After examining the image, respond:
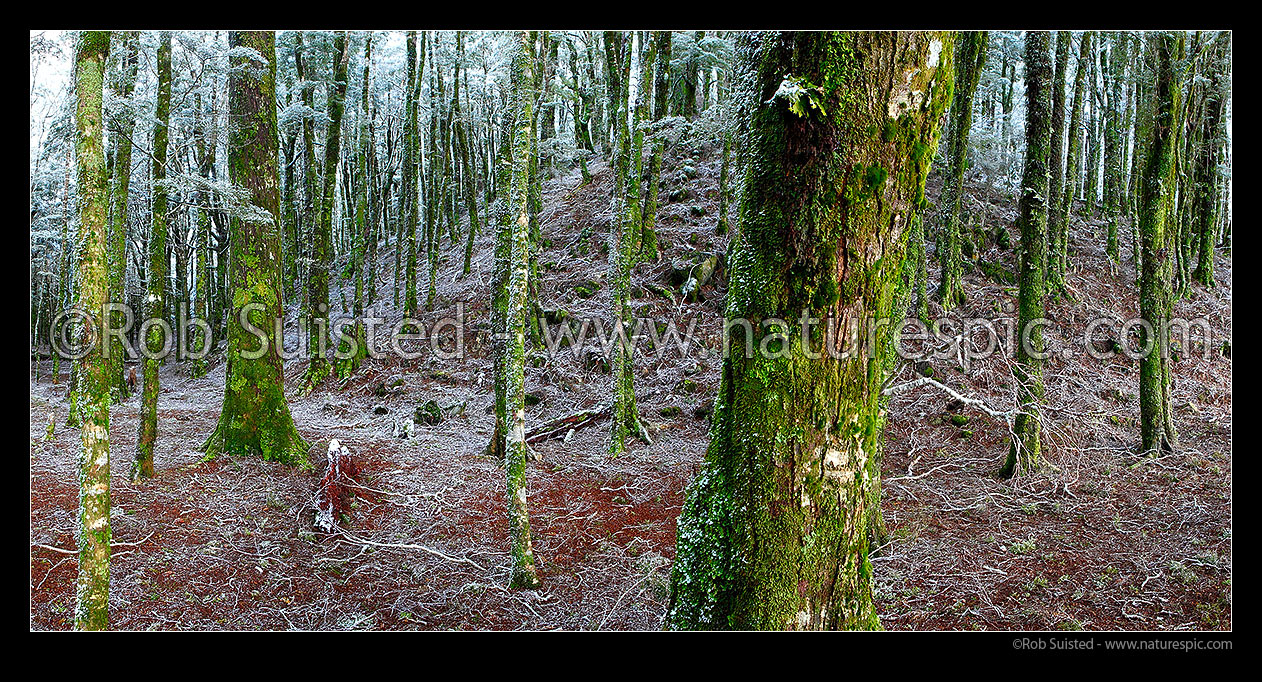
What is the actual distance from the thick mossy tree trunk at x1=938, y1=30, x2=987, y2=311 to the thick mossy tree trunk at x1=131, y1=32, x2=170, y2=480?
1025 cm

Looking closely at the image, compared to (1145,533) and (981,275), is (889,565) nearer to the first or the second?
(1145,533)

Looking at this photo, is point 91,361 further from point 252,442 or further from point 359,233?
point 359,233

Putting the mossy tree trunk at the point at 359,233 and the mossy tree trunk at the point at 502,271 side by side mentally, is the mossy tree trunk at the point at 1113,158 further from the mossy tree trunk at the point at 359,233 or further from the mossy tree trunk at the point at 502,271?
the mossy tree trunk at the point at 359,233

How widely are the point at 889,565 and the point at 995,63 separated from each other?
15.9 metres

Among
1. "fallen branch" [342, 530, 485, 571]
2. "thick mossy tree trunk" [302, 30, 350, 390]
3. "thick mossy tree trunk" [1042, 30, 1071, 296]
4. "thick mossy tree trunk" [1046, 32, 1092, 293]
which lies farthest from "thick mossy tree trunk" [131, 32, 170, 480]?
"thick mossy tree trunk" [1046, 32, 1092, 293]

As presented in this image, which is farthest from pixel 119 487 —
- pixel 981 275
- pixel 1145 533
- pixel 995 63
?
pixel 995 63

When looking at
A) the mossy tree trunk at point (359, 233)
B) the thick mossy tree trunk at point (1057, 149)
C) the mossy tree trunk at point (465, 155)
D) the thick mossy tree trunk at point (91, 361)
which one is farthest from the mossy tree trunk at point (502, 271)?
the mossy tree trunk at point (465, 155)

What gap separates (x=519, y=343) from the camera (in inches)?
222

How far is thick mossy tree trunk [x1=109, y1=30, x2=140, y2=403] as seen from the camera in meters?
5.99

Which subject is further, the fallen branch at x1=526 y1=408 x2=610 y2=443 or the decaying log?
the fallen branch at x1=526 y1=408 x2=610 y2=443

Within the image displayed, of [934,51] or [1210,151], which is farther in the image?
[1210,151]

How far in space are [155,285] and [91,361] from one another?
22.8 feet

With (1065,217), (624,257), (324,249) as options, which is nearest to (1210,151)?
(1065,217)

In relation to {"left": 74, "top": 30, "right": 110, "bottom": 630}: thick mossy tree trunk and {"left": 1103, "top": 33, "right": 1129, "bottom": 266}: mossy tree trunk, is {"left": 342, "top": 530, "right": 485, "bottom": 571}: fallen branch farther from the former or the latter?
{"left": 1103, "top": 33, "right": 1129, "bottom": 266}: mossy tree trunk
